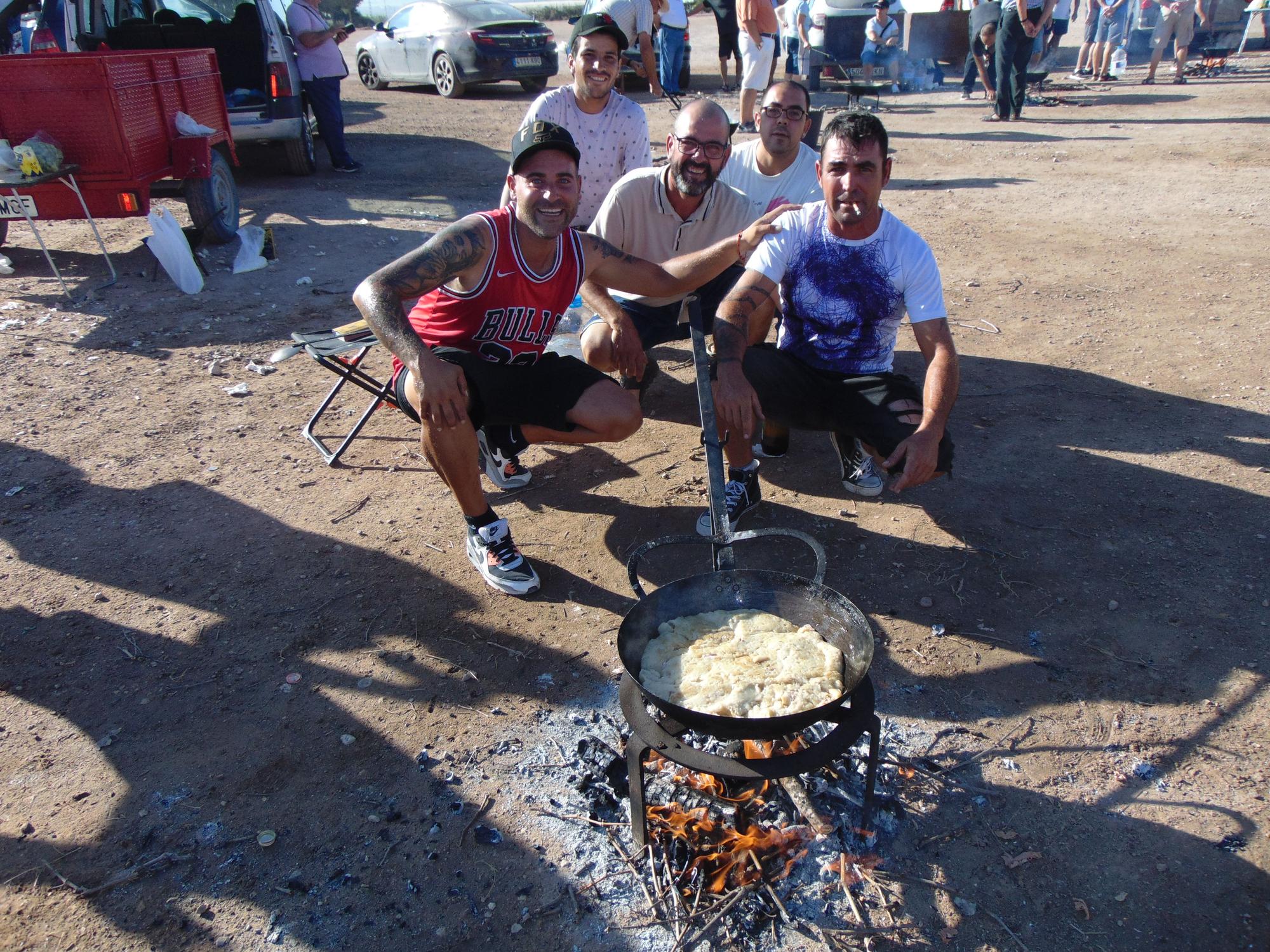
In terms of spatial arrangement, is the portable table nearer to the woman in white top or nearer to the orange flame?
the orange flame

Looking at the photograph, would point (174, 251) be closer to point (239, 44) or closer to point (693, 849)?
point (239, 44)

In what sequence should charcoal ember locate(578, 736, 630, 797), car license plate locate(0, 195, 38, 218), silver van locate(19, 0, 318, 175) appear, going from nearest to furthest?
charcoal ember locate(578, 736, 630, 797) < car license plate locate(0, 195, 38, 218) < silver van locate(19, 0, 318, 175)

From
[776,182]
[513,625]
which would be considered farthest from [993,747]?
[776,182]

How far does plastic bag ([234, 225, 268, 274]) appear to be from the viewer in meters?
6.54

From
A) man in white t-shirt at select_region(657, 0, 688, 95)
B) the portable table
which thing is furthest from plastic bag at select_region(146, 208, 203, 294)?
man in white t-shirt at select_region(657, 0, 688, 95)

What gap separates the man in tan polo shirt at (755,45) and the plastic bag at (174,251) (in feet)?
18.9

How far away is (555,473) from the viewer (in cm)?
420

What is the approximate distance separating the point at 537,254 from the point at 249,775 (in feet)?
6.86

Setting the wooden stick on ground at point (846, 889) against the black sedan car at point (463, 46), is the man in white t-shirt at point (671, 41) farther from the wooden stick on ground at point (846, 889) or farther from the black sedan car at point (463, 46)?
the wooden stick on ground at point (846, 889)

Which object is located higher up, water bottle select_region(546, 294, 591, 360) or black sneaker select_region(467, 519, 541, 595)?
water bottle select_region(546, 294, 591, 360)

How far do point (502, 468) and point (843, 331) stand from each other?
1.69 m

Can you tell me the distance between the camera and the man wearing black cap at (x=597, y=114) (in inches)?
182

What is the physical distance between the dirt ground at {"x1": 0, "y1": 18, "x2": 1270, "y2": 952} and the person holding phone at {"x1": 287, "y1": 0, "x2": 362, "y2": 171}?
→ 11.7 ft

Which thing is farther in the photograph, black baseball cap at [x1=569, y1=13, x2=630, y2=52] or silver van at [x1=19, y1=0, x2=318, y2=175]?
silver van at [x1=19, y1=0, x2=318, y2=175]
